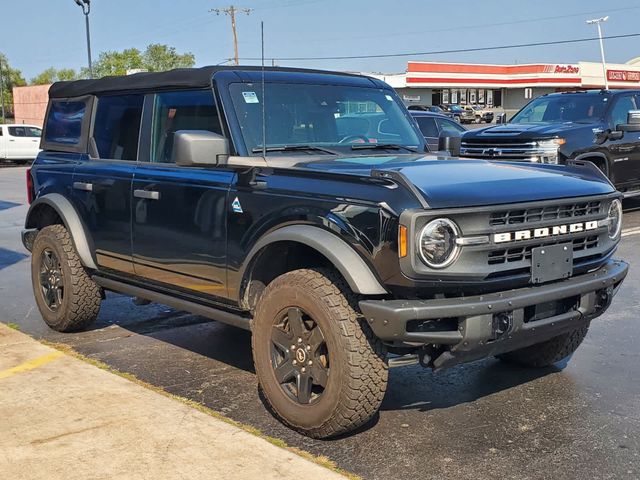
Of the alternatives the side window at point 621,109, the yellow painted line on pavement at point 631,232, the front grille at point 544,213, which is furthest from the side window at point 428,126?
the front grille at point 544,213

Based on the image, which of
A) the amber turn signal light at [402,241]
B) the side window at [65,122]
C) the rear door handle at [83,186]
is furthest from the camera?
the side window at [65,122]

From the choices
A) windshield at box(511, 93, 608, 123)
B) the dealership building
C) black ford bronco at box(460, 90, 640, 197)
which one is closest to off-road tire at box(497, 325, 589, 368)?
black ford bronco at box(460, 90, 640, 197)

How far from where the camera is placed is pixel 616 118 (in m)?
12.2

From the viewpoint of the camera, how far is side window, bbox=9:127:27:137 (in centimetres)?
3125

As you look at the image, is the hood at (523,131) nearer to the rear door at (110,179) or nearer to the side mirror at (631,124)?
the side mirror at (631,124)

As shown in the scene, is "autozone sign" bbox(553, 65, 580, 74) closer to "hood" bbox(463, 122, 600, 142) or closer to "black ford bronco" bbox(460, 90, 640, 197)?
"black ford bronco" bbox(460, 90, 640, 197)

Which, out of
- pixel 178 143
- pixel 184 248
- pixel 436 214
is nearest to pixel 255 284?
pixel 184 248

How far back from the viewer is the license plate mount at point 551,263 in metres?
3.95

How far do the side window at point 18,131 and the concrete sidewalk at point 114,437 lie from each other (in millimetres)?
28512

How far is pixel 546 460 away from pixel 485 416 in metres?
0.63

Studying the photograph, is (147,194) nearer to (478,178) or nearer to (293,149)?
(293,149)

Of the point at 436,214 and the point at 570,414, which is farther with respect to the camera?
the point at 570,414

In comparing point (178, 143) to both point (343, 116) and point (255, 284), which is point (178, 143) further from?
point (343, 116)

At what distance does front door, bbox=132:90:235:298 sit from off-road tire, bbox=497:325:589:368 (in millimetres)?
2073
